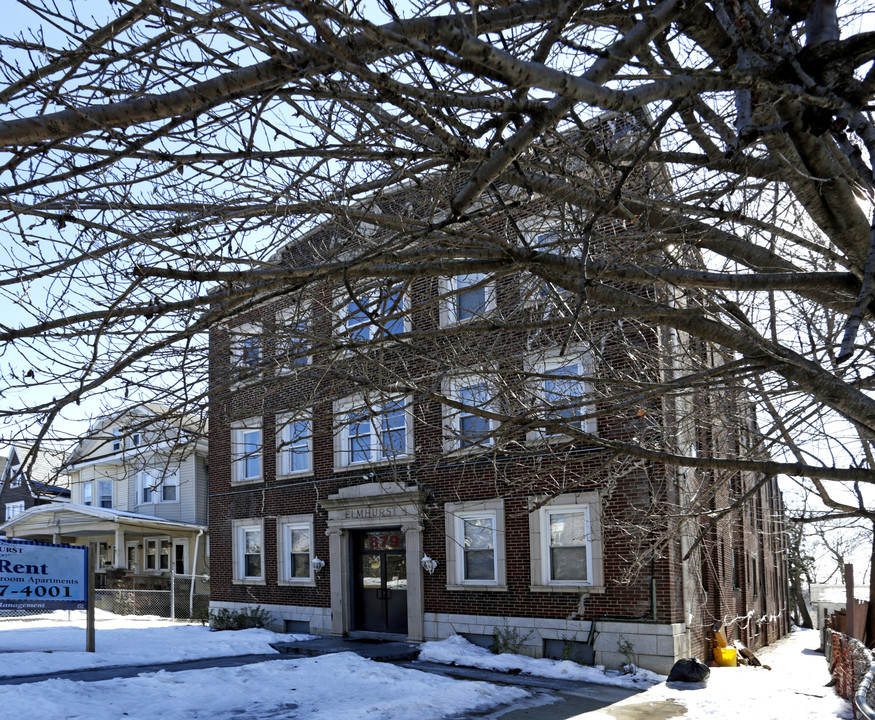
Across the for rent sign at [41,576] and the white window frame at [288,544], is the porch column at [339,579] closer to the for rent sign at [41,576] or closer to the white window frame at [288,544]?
the white window frame at [288,544]

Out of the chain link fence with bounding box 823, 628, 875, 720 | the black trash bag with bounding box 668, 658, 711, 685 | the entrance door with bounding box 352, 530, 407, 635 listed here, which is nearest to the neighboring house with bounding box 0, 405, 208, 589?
the entrance door with bounding box 352, 530, 407, 635

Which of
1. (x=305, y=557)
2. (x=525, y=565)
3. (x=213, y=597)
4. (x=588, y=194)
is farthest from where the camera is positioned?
(x=213, y=597)

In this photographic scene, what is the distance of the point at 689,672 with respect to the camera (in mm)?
13961

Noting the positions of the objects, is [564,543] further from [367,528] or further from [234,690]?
[234,690]

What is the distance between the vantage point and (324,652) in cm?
1777

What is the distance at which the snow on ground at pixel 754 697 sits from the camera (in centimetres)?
1161

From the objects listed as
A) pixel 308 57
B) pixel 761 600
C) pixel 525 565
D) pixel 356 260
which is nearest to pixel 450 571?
pixel 525 565

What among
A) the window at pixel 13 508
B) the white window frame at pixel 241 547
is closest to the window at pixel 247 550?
the white window frame at pixel 241 547

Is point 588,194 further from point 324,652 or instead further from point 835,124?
point 324,652

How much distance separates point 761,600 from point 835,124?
22957 mm

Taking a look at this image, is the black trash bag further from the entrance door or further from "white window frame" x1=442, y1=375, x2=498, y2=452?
the entrance door

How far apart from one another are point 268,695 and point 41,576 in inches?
271

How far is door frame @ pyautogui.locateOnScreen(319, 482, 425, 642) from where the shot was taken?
18.6 m

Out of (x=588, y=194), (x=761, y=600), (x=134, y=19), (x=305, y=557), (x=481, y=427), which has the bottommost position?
(x=761, y=600)
